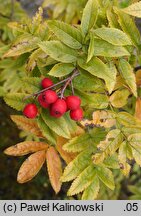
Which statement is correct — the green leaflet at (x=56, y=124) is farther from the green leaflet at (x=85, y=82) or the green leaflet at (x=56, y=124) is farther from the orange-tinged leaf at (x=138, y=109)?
the orange-tinged leaf at (x=138, y=109)

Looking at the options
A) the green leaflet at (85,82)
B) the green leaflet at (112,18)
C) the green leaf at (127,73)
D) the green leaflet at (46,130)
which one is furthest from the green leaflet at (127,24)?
the green leaflet at (46,130)

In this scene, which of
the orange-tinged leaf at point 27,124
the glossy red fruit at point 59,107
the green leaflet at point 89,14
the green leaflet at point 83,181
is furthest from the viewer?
the orange-tinged leaf at point 27,124

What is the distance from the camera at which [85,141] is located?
5.59 ft

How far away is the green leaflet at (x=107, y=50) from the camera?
1439 mm

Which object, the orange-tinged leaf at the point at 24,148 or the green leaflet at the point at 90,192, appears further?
the orange-tinged leaf at the point at 24,148

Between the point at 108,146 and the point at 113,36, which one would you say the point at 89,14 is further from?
the point at 108,146

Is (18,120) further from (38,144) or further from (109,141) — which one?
(109,141)

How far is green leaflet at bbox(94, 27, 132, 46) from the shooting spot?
1424 mm

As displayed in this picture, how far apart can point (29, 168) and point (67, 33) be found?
0.60 m

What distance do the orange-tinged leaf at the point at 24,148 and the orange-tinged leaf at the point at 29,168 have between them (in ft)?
0.10

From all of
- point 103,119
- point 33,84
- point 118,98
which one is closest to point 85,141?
point 103,119

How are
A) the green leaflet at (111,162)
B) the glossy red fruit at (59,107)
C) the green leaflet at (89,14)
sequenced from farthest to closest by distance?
the green leaflet at (111,162), the green leaflet at (89,14), the glossy red fruit at (59,107)

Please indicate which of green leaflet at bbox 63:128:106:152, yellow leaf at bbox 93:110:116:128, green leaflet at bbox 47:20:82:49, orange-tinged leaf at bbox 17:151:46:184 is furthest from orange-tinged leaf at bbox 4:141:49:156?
green leaflet at bbox 47:20:82:49

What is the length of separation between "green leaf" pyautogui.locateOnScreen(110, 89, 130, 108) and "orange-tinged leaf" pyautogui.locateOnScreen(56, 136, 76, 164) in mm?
267
